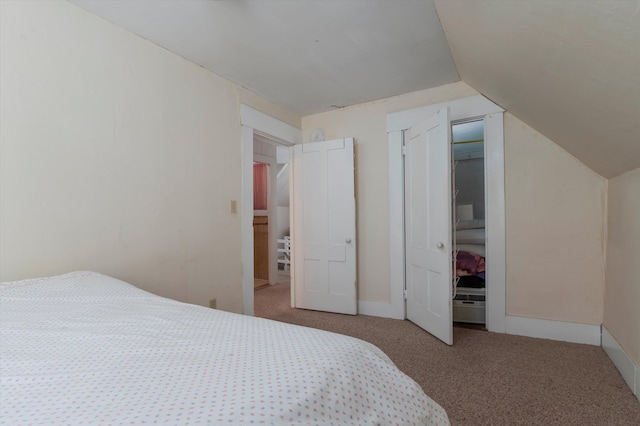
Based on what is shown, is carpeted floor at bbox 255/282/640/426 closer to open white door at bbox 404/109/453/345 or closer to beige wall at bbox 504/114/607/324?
open white door at bbox 404/109/453/345

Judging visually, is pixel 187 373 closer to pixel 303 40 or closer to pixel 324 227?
pixel 303 40

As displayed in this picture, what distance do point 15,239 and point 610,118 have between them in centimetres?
299

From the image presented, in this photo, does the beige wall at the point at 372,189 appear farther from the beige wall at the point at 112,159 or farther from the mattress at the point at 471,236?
the beige wall at the point at 112,159

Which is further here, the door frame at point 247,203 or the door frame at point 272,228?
the door frame at point 272,228

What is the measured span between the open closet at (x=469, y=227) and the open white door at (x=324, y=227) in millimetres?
1061

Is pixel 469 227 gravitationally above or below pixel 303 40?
below

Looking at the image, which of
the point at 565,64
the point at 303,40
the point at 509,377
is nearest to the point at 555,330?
the point at 509,377

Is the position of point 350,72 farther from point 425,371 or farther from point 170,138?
point 425,371

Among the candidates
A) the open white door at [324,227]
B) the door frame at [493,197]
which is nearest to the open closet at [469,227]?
the door frame at [493,197]

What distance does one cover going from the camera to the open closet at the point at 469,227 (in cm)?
284

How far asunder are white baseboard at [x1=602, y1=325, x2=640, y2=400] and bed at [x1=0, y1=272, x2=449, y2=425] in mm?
1646

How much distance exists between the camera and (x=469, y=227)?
3525 mm

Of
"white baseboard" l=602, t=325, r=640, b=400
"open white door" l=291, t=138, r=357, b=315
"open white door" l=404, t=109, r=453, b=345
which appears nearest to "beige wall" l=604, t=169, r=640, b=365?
"white baseboard" l=602, t=325, r=640, b=400

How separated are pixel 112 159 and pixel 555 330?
3528mm
